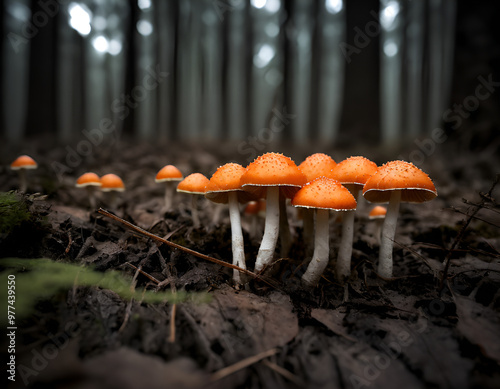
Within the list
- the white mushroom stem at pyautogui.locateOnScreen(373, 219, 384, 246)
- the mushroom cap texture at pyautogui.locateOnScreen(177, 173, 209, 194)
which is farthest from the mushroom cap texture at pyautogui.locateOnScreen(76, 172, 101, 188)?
the white mushroom stem at pyautogui.locateOnScreen(373, 219, 384, 246)

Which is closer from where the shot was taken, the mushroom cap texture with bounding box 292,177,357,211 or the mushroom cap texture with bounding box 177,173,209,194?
the mushroom cap texture with bounding box 292,177,357,211

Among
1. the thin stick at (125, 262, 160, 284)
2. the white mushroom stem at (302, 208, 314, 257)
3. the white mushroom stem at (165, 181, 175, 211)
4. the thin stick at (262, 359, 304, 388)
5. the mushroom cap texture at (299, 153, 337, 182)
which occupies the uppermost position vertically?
the mushroom cap texture at (299, 153, 337, 182)

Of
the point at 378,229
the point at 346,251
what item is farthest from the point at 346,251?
the point at 378,229

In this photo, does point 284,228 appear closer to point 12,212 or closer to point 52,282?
point 52,282

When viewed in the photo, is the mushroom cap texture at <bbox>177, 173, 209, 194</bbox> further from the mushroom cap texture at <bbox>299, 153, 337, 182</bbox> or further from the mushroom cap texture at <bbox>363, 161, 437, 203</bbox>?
the mushroom cap texture at <bbox>363, 161, 437, 203</bbox>

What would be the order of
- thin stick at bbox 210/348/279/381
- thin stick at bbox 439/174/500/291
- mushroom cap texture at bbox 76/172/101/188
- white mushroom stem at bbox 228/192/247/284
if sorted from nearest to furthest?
thin stick at bbox 210/348/279/381 → thin stick at bbox 439/174/500/291 → white mushroom stem at bbox 228/192/247/284 → mushroom cap texture at bbox 76/172/101/188

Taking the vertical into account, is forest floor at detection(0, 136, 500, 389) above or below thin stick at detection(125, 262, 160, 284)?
below

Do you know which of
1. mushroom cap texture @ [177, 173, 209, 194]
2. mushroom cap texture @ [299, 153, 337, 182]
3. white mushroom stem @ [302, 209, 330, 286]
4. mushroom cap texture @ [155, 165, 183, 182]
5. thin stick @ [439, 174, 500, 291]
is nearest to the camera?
thin stick @ [439, 174, 500, 291]

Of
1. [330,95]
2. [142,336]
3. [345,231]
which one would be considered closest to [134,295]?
[142,336]
